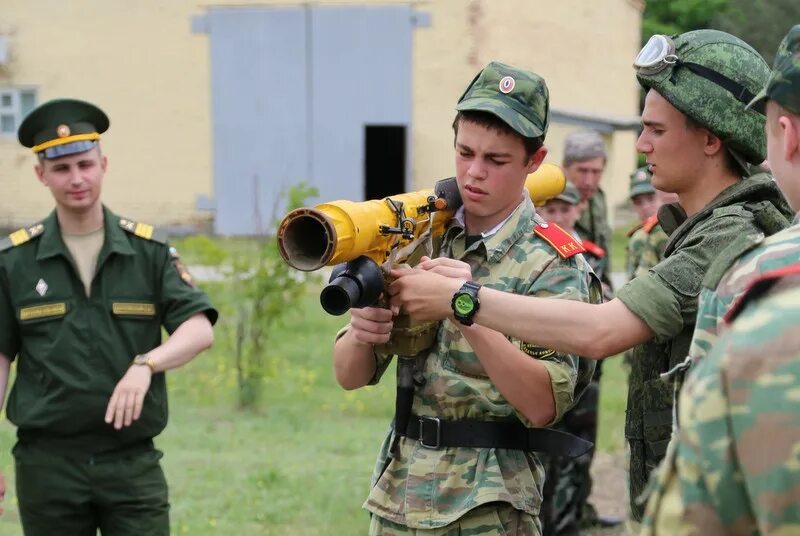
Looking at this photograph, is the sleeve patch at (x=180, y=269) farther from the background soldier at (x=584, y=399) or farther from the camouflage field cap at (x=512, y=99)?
the background soldier at (x=584, y=399)

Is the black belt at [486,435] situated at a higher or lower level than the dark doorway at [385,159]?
higher

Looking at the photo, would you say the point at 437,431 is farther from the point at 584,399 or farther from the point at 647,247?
the point at 584,399

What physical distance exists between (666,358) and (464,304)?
0.62m

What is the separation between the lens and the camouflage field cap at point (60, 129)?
165 inches

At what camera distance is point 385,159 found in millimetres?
22812

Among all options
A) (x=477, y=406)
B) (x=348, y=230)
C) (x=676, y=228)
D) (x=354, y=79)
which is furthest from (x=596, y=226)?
(x=354, y=79)

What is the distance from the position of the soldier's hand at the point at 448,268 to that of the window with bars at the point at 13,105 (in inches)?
772

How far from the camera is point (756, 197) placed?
2771 mm

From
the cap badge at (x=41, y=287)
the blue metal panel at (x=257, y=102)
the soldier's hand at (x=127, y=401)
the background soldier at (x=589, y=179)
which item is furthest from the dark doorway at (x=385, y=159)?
the soldier's hand at (x=127, y=401)

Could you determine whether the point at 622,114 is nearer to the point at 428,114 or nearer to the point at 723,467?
the point at 428,114

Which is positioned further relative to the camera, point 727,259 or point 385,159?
point 385,159

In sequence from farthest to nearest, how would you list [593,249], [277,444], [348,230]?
[277,444] → [593,249] → [348,230]

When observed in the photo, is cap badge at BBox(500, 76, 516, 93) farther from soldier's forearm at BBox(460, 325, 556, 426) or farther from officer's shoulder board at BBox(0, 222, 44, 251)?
officer's shoulder board at BBox(0, 222, 44, 251)

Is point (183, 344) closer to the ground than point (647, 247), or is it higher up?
closer to the ground
